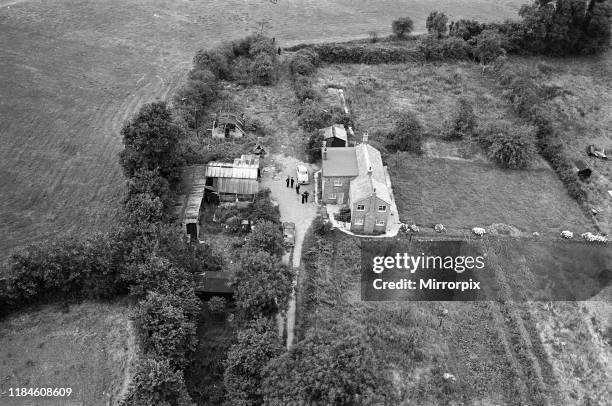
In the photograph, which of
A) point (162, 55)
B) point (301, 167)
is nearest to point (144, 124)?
point (301, 167)

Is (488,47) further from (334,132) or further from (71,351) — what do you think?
(71,351)

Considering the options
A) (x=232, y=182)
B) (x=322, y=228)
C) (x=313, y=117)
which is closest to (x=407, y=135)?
(x=313, y=117)

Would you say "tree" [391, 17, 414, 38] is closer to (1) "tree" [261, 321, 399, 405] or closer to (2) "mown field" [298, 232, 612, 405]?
(2) "mown field" [298, 232, 612, 405]

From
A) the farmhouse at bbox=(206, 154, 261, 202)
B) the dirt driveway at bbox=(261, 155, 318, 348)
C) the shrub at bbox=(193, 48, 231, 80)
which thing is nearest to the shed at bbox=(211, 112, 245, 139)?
the dirt driveway at bbox=(261, 155, 318, 348)

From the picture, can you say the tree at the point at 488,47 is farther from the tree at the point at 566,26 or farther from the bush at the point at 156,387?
the bush at the point at 156,387

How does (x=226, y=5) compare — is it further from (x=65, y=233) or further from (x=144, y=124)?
(x=65, y=233)

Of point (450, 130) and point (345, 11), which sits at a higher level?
point (345, 11)
